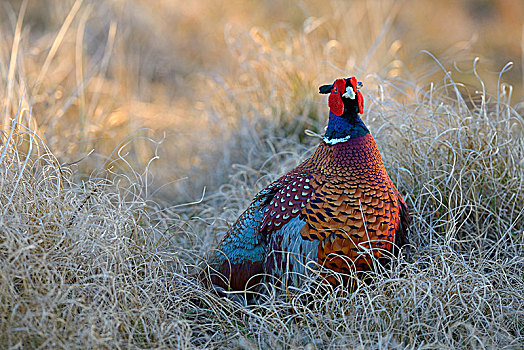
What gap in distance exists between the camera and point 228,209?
10.2 ft

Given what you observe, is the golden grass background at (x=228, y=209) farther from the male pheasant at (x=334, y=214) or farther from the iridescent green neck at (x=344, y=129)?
the iridescent green neck at (x=344, y=129)

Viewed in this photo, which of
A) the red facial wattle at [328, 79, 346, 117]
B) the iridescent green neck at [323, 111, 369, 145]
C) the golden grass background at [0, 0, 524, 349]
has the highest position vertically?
the red facial wattle at [328, 79, 346, 117]

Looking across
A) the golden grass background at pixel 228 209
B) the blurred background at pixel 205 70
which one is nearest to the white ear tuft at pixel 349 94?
the golden grass background at pixel 228 209

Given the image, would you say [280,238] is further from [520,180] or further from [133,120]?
[133,120]

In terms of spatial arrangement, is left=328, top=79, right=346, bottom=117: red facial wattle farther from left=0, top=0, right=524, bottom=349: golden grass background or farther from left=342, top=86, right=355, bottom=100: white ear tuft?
left=0, top=0, right=524, bottom=349: golden grass background

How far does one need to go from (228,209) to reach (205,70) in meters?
3.51

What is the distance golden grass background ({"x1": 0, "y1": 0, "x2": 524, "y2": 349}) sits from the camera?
198cm

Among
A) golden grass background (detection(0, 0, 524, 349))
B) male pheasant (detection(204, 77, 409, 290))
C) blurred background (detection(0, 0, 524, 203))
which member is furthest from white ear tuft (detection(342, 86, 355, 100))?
blurred background (detection(0, 0, 524, 203))

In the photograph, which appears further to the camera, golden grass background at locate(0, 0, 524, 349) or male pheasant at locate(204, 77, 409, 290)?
male pheasant at locate(204, 77, 409, 290)

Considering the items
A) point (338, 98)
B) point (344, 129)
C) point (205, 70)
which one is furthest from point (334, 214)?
point (205, 70)

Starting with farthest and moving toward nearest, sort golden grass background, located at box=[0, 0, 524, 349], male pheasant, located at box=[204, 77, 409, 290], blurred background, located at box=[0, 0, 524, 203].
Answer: blurred background, located at box=[0, 0, 524, 203], male pheasant, located at box=[204, 77, 409, 290], golden grass background, located at box=[0, 0, 524, 349]

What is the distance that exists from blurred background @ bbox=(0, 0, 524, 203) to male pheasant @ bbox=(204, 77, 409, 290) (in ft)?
2.55

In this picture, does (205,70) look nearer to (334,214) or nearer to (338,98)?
(338,98)

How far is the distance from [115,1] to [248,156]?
3.47 meters
